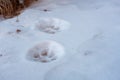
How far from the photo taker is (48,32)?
2080 mm

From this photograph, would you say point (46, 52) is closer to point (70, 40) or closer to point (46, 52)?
point (46, 52)

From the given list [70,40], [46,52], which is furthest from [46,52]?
[70,40]

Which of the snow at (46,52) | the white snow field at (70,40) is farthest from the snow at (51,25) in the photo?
the snow at (46,52)

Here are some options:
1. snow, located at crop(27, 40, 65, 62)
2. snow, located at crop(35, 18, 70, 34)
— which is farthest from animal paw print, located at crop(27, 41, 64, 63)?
snow, located at crop(35, 18, 70, 34)

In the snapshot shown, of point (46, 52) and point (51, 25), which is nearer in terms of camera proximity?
point (46, 52)

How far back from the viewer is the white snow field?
162 centimetres

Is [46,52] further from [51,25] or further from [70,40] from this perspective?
[51,25]

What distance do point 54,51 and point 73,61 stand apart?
0.20 meters

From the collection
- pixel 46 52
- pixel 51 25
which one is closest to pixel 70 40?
pixel 46 52

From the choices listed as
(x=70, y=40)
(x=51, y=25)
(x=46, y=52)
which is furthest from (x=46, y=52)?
(x=51, y=25)

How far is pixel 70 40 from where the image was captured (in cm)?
193

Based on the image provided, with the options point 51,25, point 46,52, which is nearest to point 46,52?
point 46,52

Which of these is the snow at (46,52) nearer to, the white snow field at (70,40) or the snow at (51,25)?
the white snow field at (70,40)

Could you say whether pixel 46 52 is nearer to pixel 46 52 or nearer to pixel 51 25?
pixel 46 52
